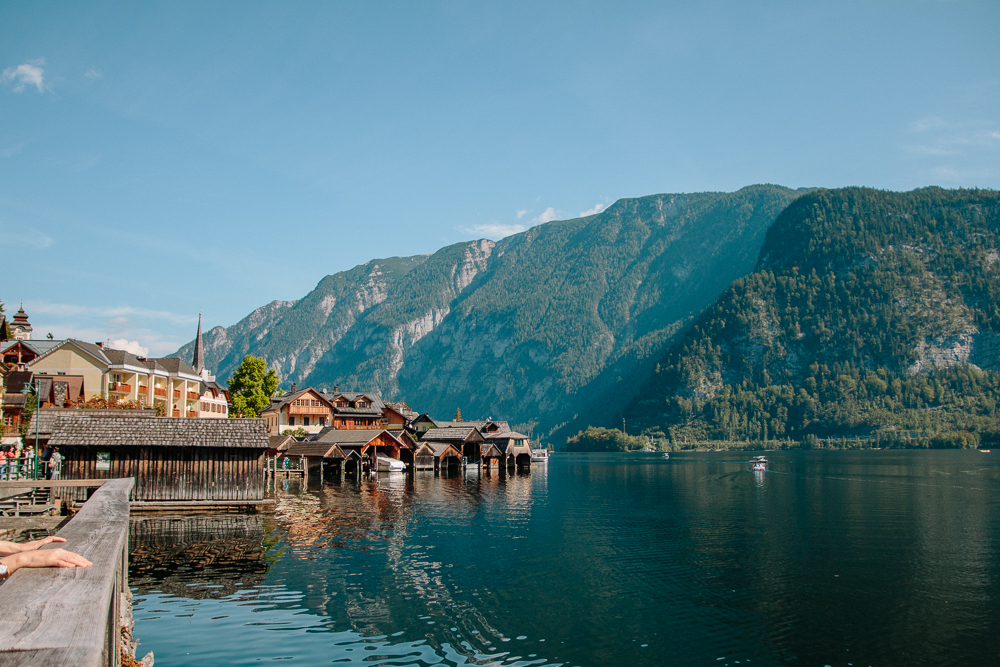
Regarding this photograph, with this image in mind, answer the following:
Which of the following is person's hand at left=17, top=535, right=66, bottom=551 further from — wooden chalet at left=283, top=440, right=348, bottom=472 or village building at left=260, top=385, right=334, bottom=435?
village building at left=260, top=385, right=334, bottom=435

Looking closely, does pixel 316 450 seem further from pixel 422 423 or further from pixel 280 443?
pixel 422 423

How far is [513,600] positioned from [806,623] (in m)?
9.93

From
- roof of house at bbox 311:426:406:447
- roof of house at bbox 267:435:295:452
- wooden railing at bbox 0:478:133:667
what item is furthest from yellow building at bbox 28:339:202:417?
wooden railing at bbox 0:478:133:667

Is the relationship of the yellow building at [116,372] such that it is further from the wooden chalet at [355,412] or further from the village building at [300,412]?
the wooden chalet at [355,412]

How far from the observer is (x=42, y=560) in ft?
20.7

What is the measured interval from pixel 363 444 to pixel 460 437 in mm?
22963

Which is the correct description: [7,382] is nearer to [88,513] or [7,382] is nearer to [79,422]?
[79,422]

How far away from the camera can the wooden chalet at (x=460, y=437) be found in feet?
370

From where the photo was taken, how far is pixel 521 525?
1797 inches

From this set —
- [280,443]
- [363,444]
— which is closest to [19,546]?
[280,443]

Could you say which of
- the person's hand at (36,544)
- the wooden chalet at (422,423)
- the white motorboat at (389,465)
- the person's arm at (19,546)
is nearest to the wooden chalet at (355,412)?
the wooden chalet at (422,423)

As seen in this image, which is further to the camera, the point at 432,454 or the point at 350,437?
the point at 432,454

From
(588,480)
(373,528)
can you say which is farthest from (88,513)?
(588,480)

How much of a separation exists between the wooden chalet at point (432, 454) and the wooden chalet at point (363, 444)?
2676 mm
